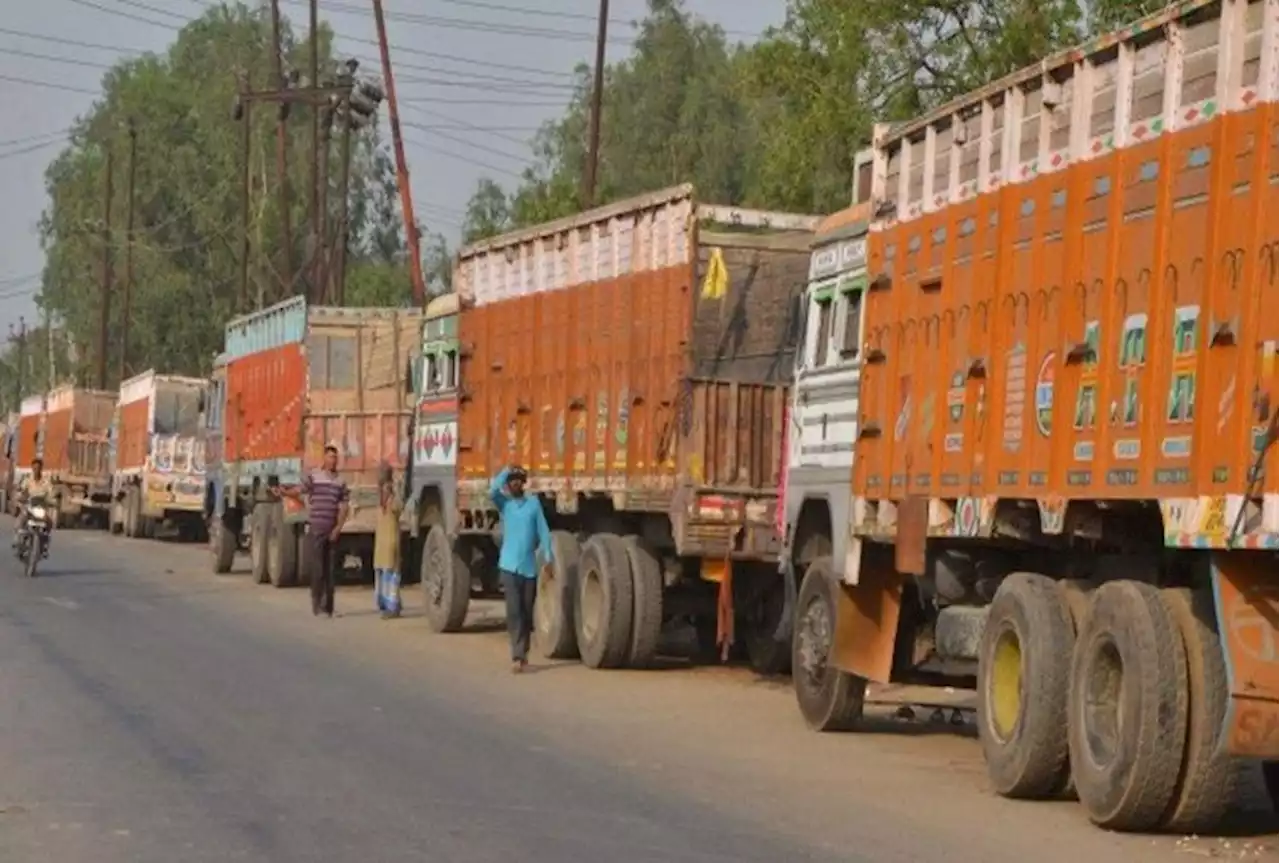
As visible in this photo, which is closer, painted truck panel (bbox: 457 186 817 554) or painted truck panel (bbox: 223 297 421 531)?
painted truck panel (bbox: 457 186 817 554)

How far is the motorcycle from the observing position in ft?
105

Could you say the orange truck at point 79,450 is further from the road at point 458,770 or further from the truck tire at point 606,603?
the truck tire at point 606,603

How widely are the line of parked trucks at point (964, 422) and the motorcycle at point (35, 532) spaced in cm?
890

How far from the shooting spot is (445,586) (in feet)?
77.6

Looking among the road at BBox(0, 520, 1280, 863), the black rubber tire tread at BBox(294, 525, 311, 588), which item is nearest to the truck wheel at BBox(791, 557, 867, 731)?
the road at BBox(0, 520, 1280, 863)

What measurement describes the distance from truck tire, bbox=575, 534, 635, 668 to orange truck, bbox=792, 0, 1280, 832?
4.94 m

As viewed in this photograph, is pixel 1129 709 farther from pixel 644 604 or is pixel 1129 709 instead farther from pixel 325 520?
pixel 325 520

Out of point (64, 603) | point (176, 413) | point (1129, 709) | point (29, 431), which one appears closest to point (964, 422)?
point (1129, 709)

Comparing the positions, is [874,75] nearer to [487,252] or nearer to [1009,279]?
[487,252]

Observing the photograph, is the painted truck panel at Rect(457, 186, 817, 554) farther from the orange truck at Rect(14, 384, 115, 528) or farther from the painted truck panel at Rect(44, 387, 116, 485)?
the painted truck panel at Rect(44, 387, 116, 485)

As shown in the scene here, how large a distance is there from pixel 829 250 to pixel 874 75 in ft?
55.1

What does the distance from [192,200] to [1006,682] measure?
253 ft

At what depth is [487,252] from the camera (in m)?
23.1

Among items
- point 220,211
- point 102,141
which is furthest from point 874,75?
point 102,141
